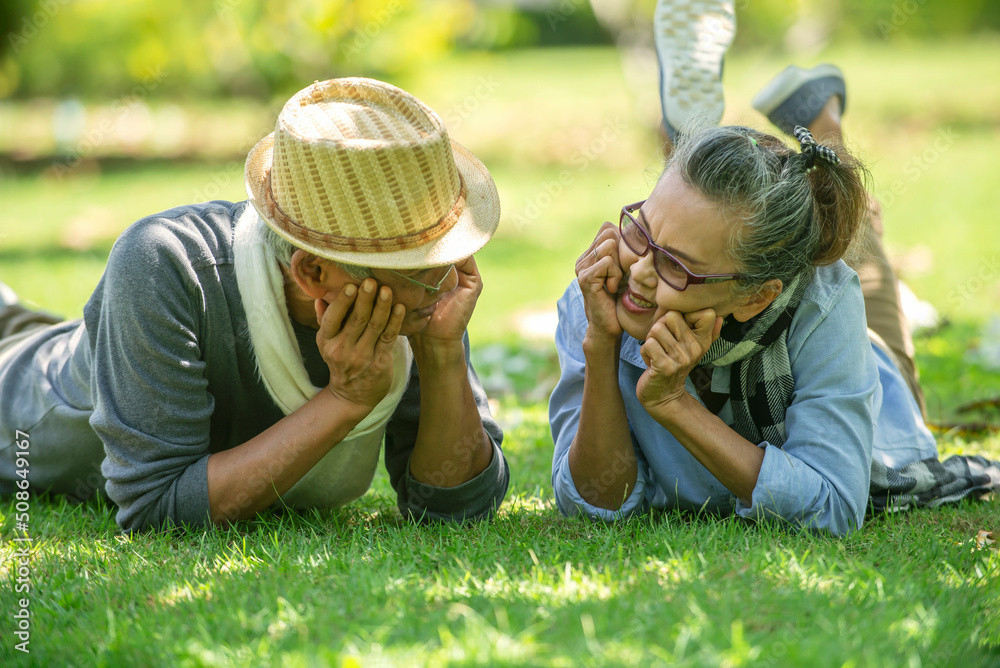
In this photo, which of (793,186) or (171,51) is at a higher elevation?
(793,186)

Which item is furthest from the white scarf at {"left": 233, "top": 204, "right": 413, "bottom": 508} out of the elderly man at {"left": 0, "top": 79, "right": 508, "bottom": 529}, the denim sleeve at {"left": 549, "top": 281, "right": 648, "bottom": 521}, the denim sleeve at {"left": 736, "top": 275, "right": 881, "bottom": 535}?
the denim sleeve at {"left": 736, "top": 275, "right": 881, "bottom": 535}

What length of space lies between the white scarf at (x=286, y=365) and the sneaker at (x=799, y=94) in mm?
2880

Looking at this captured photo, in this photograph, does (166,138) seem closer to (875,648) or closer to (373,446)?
(373,446)

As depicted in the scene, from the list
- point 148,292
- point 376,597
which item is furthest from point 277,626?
point 148,292

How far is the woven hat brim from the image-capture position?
2.62 m

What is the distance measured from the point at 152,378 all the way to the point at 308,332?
54 centimetres

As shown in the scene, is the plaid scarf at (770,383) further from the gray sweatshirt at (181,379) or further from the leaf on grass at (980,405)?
the leaf on grass at (980,405)

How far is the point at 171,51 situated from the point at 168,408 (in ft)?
45.0

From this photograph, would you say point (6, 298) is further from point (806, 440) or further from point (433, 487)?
point (806, 440)

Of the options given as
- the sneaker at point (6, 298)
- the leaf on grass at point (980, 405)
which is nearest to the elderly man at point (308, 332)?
the sneaker at point (6, 298)

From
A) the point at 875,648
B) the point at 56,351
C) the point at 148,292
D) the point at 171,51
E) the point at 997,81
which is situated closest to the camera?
the point at 875,648

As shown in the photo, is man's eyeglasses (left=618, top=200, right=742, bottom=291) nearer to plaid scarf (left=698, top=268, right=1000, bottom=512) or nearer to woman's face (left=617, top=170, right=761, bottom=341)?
woman's face (left=617, top=170, right=761, bottom=341)

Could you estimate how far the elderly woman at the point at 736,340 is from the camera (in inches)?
112

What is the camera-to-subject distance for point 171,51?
1491 centimetres
